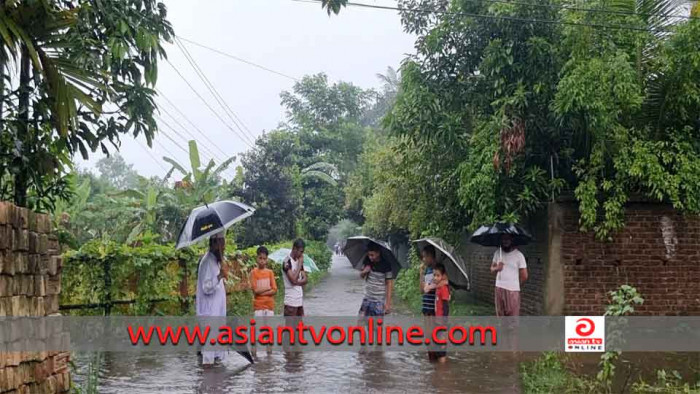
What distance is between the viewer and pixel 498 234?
991 centimetres

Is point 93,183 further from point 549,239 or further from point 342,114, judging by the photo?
point 549,239

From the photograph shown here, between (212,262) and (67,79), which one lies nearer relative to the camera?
(67,79)

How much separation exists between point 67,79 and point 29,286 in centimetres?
190

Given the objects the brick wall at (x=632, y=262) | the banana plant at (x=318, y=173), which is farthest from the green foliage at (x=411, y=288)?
the banana plant at (x=318, y=173)

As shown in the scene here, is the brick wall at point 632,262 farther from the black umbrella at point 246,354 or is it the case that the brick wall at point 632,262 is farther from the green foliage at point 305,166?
the green foliage at point 305,166

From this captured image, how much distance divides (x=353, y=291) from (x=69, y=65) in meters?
17.0

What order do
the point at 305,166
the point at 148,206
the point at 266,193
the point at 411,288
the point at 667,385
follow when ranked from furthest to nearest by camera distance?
the point at 305,166, the point at 266,193, the point at 148,206, the point at 411,288, the point at 667,385

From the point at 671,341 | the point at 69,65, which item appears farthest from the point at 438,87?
the point at 69,65

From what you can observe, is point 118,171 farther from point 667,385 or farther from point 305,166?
point 667,385

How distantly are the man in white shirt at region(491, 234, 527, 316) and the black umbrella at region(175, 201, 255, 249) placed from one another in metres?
3.55

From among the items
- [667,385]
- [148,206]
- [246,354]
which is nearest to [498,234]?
[667,385]

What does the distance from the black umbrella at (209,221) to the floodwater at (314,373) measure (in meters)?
1.64

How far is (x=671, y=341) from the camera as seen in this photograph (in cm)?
1045

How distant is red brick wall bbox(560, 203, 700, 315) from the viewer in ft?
36.7
